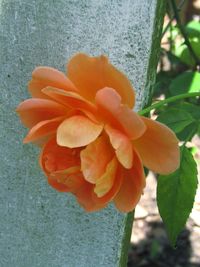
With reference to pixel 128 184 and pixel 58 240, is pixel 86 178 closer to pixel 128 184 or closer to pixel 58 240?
pixel 128 184

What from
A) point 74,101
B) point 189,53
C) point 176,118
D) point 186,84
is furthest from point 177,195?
point 189,53

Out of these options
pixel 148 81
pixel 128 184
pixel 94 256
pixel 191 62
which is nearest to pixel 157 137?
pixel 128 184

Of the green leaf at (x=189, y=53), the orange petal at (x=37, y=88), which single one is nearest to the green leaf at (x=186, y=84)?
the green leaf at (x=189, y=53)

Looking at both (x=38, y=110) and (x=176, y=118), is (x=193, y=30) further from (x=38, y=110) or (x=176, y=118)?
(x=38, y=110)

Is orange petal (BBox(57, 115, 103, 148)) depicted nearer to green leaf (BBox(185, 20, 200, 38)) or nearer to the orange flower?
the orange flower

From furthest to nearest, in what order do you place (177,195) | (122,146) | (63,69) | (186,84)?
(186,84) < (63,69) < (177,195) < (122,146)

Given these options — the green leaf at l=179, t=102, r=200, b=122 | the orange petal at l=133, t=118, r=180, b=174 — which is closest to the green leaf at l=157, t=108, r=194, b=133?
the green leaf at l=179, t=102, r=200, b=122
